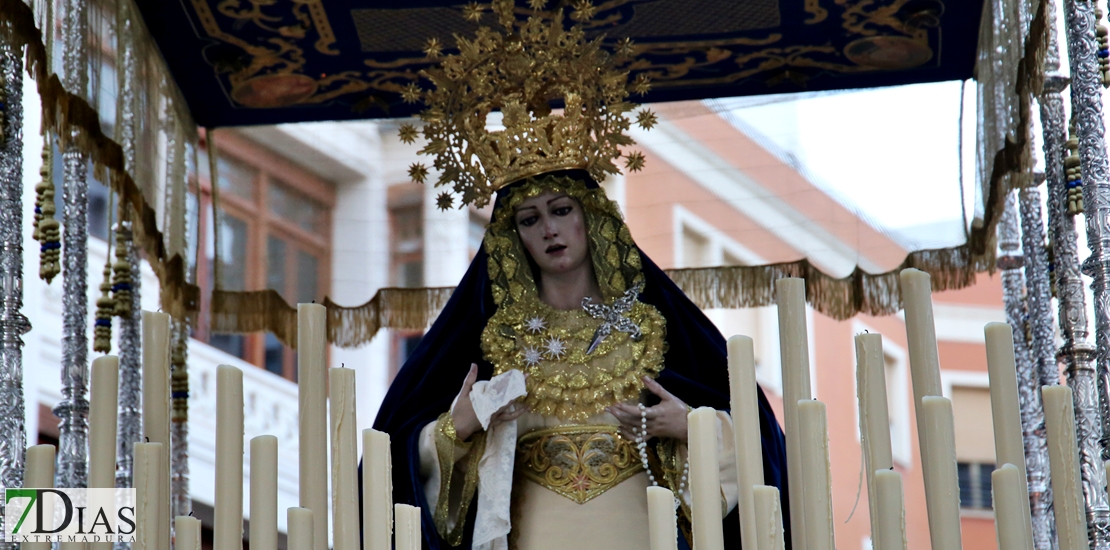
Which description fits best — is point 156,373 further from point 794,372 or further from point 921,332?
point 921,332

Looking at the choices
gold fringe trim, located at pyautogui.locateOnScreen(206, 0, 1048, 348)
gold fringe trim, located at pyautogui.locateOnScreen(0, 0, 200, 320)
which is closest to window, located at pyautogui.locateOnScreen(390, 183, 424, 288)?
gold fringe trim, located at pyautogui.locateOnScreen(206, 0, 1048, 348)

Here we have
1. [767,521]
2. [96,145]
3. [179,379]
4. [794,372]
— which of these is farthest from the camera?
[179,379]

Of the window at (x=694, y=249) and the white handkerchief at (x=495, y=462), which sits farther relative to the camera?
the window at (x=694, y=249)

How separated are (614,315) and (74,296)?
59.5 inches

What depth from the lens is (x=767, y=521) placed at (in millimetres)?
1896

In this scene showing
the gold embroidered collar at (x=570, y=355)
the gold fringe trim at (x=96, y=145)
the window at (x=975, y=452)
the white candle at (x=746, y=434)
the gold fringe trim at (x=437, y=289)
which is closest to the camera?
the white candle at (x=746, y=434)

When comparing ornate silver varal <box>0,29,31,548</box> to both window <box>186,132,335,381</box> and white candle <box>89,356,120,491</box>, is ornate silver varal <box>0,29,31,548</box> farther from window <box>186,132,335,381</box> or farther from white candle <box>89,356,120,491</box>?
window <box>186,132,335,381</box>

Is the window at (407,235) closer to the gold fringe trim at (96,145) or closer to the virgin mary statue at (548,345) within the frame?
the gold fringe trim at (96,145)

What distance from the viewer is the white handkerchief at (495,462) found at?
366cm

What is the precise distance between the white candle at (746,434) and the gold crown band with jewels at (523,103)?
2165mm

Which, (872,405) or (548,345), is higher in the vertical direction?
(548,345)

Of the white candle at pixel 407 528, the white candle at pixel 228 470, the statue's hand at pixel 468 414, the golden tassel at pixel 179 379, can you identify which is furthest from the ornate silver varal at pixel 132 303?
the white candle at pixel 407 528

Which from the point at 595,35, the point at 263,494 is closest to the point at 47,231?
the point at 595,35

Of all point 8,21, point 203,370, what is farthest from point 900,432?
point 8,21
